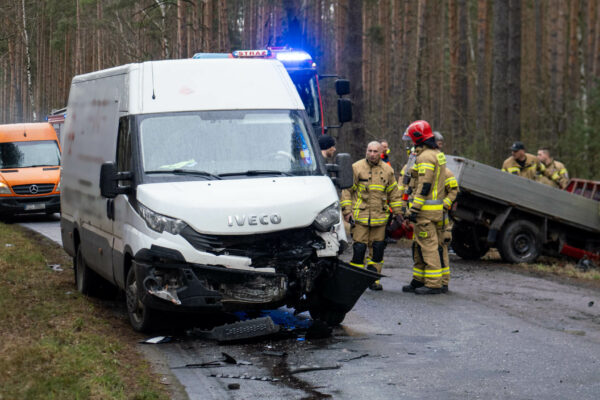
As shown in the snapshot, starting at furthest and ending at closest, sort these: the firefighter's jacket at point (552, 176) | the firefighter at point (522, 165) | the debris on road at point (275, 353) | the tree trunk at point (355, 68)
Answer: the tree trunk at point (355, 68), the firefighter's jacket at point (552, 176), the firefighter at point (522, 165), the debris on road at point (275, 353)

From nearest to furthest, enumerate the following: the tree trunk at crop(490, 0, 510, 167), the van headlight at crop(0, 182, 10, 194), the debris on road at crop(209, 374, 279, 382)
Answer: the debris on road at crop(209, 374, 279, 382) → the tree trunk at crop(490, 0, 510, 167) → the van headlight at crop(0, 182, 10, 194)

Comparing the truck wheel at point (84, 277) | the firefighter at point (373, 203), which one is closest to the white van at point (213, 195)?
the truck wheel at point (84, 277)

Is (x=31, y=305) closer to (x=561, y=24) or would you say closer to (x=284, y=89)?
(x=284, y=89)

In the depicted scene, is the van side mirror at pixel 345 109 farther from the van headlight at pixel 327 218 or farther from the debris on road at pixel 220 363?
the debris on road at pixel 220 363

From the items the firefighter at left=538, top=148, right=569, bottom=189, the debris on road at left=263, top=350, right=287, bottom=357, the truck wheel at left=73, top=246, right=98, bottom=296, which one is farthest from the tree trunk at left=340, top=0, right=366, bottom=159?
the debris on road at left=263, top=350, right=287, bottom=357

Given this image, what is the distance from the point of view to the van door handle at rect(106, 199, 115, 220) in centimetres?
912

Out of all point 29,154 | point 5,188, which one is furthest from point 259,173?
point 29,154

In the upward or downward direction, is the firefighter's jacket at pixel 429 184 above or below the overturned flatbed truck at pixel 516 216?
above

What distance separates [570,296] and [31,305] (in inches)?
252

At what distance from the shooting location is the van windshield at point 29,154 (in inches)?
919

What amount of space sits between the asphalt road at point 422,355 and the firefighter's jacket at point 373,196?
40.8 inches

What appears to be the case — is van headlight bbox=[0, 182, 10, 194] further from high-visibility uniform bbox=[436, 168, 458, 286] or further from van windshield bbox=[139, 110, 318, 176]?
van windshield bbox=[139, 110, 318, 176]

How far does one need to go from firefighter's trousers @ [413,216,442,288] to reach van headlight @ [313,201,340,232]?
3.10 meters

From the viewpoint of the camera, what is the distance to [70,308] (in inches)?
384
